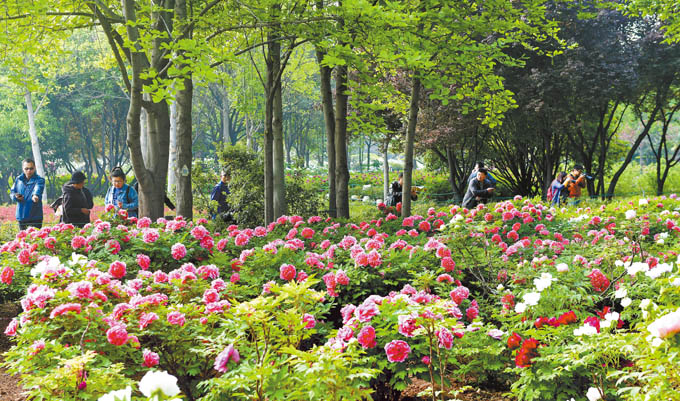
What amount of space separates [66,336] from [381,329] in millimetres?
1723

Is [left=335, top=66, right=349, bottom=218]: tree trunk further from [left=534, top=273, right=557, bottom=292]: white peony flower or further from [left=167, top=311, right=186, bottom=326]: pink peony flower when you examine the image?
[left=167, top=311, right=186, bottom=326]: pink peony flower

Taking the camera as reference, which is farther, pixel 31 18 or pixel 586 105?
pixel 586 105

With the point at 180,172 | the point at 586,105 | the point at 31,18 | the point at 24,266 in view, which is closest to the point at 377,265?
the point at 24,266

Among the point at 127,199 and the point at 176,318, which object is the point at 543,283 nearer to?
the point at 176,318

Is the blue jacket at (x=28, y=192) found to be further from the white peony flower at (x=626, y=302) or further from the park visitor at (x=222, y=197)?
the white peony flower at (x=626, y=302)

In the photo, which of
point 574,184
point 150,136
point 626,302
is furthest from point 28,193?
point 574,184

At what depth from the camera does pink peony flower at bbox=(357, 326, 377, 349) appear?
8.05ft

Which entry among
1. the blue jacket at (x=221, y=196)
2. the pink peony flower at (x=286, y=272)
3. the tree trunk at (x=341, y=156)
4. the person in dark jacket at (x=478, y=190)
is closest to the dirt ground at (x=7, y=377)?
the pink peony flower at (x=286, y=272)

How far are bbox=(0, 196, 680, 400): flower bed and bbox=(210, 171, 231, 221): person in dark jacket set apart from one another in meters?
4.35

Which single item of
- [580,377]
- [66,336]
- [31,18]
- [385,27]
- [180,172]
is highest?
[31,18]

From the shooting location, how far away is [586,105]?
14.2 metres

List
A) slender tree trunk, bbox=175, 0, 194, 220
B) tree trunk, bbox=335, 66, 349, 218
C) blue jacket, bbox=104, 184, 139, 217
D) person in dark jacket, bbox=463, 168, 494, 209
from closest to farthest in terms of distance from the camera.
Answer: slender tree trunk, bbox=175, 0, 194, 220 < blue jacket, bbox=104, 184, 139, 217 < tree trunk, bbox=335, 66, 349, 218 < person in dark jacket, bbox=463, 168, 494, 209

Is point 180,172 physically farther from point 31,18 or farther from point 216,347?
point 216,347

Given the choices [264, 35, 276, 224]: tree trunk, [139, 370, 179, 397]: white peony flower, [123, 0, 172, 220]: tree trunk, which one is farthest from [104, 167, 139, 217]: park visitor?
[139, 370, 179, 397]: white peony flower
